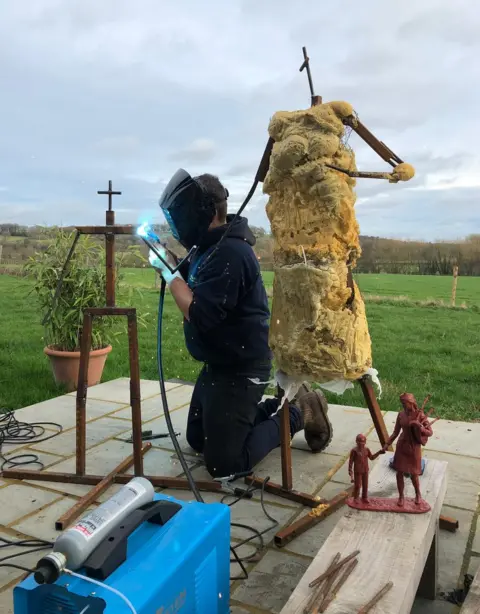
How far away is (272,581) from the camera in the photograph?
2135 mm

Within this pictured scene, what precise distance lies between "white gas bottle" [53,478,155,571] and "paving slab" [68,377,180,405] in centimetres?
287

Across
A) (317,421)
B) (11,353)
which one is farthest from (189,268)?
(11,353)

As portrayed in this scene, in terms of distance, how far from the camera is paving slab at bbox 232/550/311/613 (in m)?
2.02

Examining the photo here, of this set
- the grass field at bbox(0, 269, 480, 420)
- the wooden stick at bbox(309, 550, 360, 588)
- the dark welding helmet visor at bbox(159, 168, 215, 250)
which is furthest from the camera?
the grass field at bbox(0, 269, 480, 420)

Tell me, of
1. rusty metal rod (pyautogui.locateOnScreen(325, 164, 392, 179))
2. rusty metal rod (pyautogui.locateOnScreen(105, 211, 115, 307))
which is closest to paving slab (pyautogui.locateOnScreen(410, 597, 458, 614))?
rusty metal rod (pyautogui.locateOnScreen(325, 164, 392, 179))

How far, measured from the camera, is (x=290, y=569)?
2.22 metres

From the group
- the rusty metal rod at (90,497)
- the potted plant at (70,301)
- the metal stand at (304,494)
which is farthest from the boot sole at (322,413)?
the potted plant at (70,301)

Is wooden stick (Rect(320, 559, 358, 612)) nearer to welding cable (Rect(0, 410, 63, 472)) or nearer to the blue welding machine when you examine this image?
the blue welding machine

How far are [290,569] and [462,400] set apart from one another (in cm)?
302

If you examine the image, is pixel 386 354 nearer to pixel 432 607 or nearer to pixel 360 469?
pixel 432 607

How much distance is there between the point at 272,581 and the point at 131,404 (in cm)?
111

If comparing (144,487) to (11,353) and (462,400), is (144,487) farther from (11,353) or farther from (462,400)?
(11,353)

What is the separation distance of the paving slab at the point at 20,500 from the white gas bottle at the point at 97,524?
1.25 metres

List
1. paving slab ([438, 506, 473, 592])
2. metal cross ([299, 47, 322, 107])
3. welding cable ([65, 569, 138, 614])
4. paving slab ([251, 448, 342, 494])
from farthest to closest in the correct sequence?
paving slab ([251, 448, 342, 494]) < metal cross ([299, 47, 322, 107]) < paving slab ([438, 506, 473, 592]) < welding cable ([65, 569, 138, 614])
